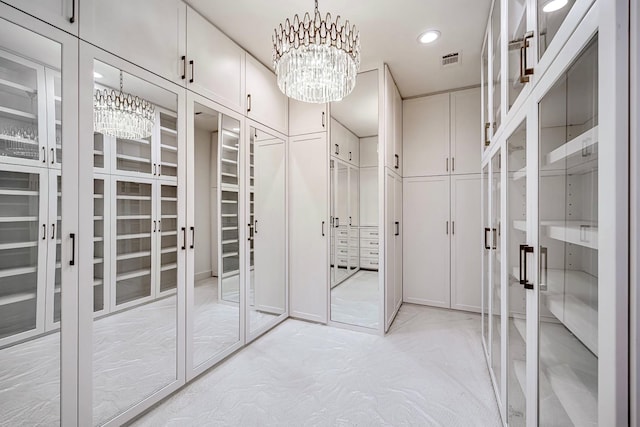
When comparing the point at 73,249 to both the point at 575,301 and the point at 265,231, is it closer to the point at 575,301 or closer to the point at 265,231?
the point at 265,231

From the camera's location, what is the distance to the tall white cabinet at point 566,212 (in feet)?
1.79

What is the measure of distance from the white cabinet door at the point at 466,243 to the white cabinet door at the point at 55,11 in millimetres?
3649

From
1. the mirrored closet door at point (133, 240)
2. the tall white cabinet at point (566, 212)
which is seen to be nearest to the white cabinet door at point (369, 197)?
the tall white cabinet at point (566, 212)

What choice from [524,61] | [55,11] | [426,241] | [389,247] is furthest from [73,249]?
[426,241]

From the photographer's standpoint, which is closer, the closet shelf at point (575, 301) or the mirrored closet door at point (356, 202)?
the closet shelf at point (575, 301)

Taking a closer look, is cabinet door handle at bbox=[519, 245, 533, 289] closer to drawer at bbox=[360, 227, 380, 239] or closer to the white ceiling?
drawer at bbox=[360, 227, 380, 239]

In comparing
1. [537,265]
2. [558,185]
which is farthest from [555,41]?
[537,265]

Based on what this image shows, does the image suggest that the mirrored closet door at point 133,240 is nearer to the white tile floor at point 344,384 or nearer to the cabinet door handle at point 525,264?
the white tile floor at point 344,384

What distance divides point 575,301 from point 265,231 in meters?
2.52

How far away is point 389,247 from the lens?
2.97 metres

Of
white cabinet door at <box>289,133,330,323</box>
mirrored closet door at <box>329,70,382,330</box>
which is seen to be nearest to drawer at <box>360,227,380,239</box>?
mirrored closet door at <box>329,70,382,330</box>

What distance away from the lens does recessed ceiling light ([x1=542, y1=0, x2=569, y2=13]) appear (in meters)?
0.83

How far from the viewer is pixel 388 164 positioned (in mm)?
2928

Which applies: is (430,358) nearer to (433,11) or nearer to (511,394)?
(511,394)
